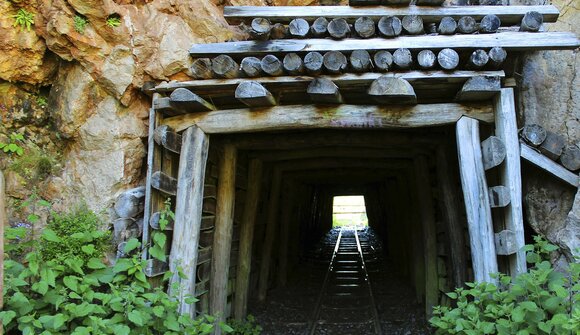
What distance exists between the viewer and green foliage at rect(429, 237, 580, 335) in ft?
11.5

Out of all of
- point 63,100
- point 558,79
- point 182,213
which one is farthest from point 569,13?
point 63,100

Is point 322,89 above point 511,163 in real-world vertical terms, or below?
above

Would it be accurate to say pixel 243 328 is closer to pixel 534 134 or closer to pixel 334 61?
pixel 334 61

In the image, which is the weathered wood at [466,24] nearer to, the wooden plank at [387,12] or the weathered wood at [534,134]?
the wooden plank at [387,12]

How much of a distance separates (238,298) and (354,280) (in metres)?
4.33

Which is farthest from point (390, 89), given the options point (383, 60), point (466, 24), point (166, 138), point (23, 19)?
point (23, 19)

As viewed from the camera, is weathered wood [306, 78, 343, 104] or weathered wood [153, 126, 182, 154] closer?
weathered wood [306, 78, 343, 104]

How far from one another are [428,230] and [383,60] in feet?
11.3

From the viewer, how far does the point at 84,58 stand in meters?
4.83

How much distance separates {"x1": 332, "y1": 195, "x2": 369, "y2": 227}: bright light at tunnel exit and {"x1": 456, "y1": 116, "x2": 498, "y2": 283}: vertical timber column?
77.3ft

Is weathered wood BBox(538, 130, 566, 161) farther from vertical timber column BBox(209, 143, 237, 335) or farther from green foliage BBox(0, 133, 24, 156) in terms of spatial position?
green foliage BBox(0, 133, 24, 156)

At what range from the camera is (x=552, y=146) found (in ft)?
15.2

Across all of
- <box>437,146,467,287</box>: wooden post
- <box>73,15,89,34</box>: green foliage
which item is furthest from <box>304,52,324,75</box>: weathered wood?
<box>437,146,467,287</box>: wooden post

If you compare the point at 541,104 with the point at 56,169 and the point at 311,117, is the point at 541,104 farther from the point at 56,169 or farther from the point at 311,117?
the point at 56,169
